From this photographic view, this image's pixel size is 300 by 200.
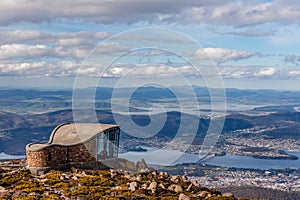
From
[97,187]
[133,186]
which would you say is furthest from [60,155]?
[133,186]

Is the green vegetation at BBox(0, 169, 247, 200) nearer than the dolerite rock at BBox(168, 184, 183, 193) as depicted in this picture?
Yes

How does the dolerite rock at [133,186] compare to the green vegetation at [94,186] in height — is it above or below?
above

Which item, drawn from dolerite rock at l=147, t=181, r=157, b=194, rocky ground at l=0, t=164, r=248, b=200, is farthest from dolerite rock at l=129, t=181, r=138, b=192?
dolerite rock at l=147, t=181, r=157, b=194

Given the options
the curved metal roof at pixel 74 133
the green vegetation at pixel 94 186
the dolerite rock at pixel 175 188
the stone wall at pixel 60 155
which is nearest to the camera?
the green vegetation at pixel 94 186

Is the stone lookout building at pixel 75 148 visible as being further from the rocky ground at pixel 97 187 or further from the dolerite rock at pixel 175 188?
the dolerite rock at pixel 175 188

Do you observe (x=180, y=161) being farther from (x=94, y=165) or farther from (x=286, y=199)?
(x=94, y=165)

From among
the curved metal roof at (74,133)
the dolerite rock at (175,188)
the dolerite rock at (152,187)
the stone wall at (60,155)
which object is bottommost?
the dolerite rock at (175,188)

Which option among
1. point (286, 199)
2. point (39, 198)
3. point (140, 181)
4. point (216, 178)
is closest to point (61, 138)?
point (140, 181)

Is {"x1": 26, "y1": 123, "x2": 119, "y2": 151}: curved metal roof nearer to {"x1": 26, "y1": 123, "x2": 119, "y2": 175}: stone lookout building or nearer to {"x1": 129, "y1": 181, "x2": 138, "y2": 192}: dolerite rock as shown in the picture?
{"x1": 26, "y1": 123, "x2": 119, "y2": 175}: stone lookout building

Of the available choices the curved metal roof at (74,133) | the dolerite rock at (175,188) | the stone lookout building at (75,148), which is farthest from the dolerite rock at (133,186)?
the curved metal roof at (74,133)
